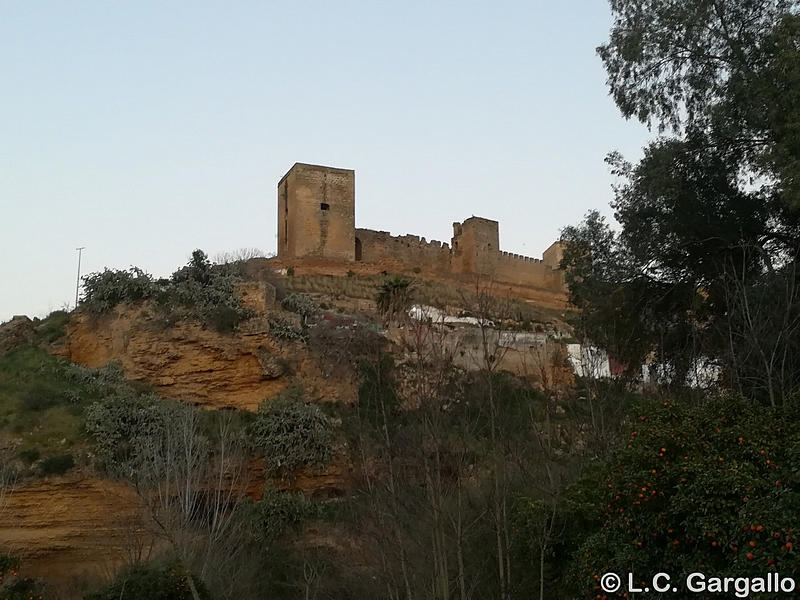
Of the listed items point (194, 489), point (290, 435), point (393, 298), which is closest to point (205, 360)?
point (290, 435)

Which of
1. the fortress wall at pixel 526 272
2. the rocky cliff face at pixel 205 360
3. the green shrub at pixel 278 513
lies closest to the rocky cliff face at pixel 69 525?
the green shrub at pixel 278 513

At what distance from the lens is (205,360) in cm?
1972

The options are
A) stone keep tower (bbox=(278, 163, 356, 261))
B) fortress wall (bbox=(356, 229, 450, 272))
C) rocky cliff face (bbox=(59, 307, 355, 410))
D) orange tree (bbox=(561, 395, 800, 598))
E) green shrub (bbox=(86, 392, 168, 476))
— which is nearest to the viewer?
orange tree (bbox=(561, 395, 800, 598))

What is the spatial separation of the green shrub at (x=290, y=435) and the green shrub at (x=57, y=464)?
3.94m

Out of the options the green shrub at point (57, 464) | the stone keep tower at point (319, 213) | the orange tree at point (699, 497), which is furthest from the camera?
the stone keep tower at point (319, 213)

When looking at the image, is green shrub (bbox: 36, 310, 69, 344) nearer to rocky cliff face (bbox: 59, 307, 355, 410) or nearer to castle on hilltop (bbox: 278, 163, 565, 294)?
rocky cliff face (bbox: 59, 307, 355, 410)

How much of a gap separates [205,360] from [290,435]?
3.50 meters

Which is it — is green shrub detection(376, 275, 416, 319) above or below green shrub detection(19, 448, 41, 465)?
above

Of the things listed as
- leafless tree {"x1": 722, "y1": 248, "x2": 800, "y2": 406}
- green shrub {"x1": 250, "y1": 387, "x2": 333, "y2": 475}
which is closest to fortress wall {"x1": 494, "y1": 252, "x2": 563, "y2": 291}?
green shrub {"x1": 250, "y1": 387, "x2": 333, "y2": 475}

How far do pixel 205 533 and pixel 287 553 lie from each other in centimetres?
212

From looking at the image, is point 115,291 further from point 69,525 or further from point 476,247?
point 476,247

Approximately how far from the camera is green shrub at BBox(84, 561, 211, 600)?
1016cm

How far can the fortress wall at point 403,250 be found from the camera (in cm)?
3825

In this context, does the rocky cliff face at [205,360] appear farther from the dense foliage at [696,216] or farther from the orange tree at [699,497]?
the orange tree at [699,497]
